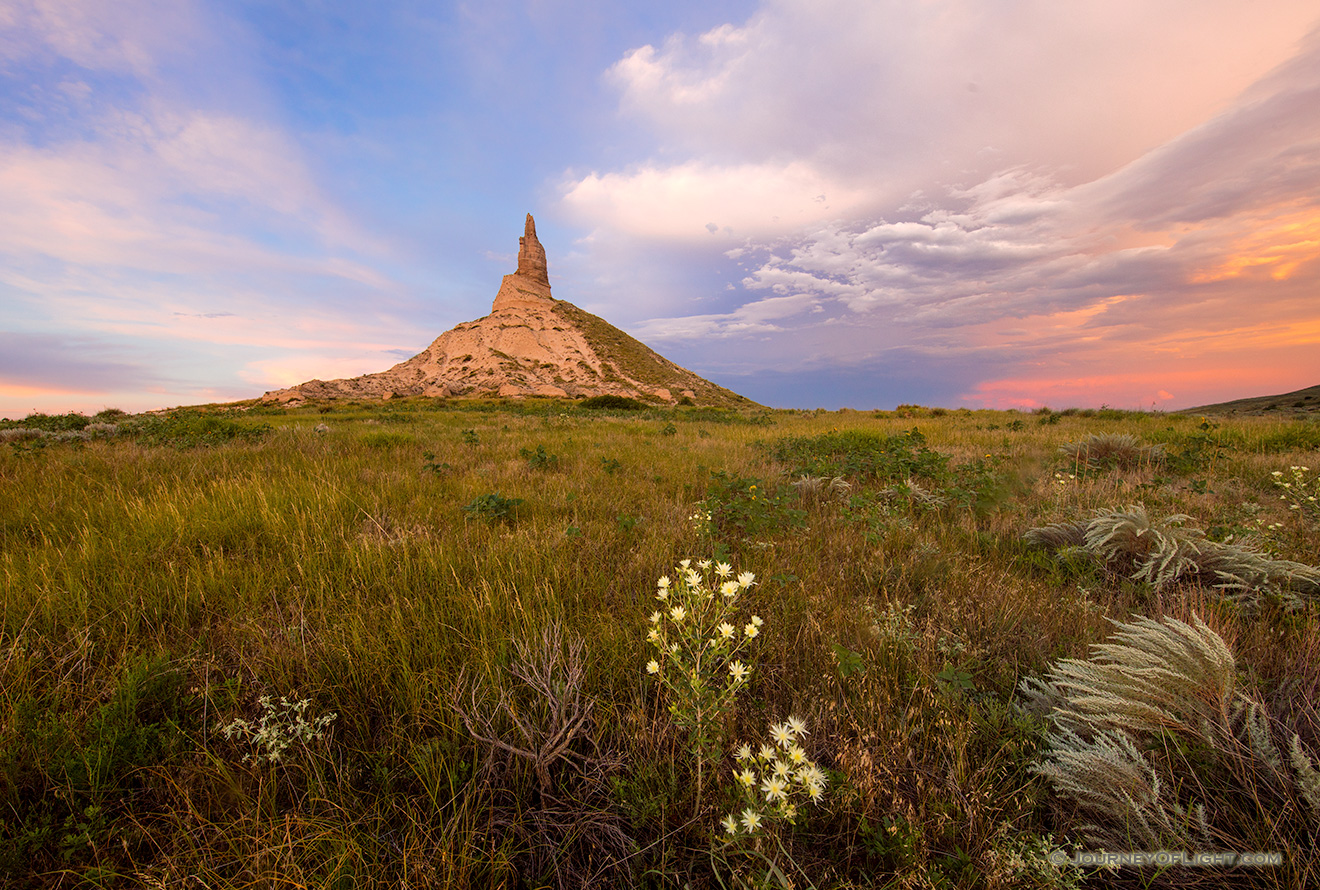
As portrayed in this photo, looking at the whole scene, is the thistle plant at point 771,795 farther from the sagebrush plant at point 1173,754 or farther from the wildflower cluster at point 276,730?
the wildflower cluster at point 276,730

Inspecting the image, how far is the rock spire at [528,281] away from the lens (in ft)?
279

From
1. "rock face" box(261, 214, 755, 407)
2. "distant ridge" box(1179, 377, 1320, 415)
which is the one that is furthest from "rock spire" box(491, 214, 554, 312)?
"distant ridge" box(1179, 377, 1320, 415)

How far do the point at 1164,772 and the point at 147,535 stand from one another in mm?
5704

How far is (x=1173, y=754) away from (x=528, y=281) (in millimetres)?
99413

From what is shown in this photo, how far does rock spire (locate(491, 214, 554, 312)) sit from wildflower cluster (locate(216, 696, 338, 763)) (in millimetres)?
89150

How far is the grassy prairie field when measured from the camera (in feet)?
4.13

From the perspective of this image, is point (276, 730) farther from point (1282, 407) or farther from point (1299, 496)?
point (1282, 407)

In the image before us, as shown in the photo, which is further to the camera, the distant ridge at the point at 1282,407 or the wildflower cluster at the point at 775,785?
the distant ridge at the point at 1282,407

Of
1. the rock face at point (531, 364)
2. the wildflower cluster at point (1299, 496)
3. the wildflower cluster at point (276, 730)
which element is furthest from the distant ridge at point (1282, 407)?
the rock face at point (531, 364)

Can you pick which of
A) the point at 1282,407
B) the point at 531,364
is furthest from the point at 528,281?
the point at 1282,407

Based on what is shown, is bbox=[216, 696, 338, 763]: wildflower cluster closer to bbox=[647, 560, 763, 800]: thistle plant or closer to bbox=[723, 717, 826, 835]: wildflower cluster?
bbox=[647, 560, 763, 800]: thistle plant

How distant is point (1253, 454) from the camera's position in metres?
6.62

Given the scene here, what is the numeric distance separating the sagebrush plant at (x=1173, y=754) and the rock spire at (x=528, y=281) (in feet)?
295

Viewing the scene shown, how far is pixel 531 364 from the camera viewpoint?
70.9 meters
